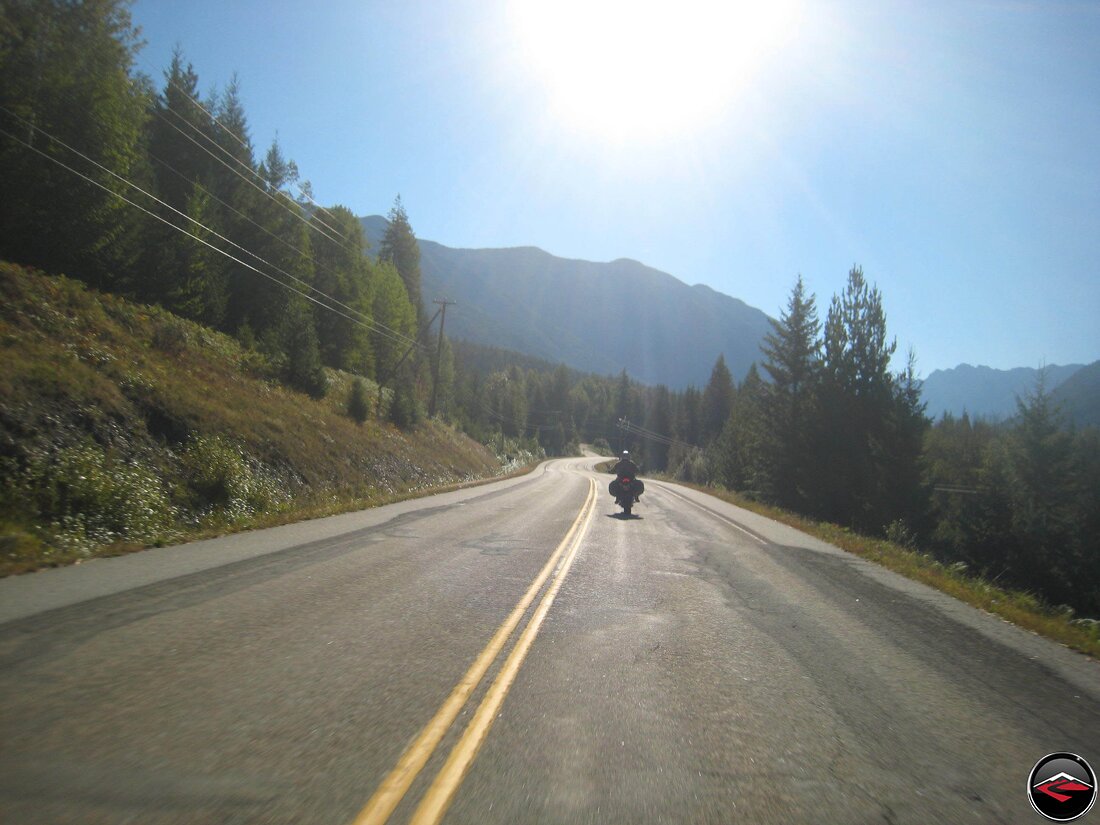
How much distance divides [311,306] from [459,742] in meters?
41.1

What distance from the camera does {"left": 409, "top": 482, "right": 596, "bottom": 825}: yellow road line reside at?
2.99 metres

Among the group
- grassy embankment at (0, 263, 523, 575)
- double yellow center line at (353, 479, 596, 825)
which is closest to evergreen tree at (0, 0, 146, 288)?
grassy embankment at (0, 263, 523, 575)

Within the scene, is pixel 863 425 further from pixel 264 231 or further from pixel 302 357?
pixel 264 231

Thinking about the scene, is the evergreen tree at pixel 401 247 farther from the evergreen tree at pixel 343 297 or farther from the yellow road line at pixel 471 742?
the yellow road line at pixel 471 742

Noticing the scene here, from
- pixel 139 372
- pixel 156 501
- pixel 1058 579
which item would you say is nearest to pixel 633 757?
pixel 156 501

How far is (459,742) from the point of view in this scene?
3.71 metres

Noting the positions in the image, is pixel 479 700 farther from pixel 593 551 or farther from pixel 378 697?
pixel 593 551

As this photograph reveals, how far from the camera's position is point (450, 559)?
32.8ft

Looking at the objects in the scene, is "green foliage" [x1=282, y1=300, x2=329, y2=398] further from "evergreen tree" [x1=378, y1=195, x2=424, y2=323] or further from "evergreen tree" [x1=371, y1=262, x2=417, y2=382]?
"evergreen tree" [x1=378, y1=195, x2=424, y2=323]

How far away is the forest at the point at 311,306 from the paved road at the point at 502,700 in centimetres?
1262

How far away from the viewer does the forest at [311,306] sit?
20.3 m

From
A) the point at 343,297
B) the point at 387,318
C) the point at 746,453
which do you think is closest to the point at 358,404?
the point at 343,297

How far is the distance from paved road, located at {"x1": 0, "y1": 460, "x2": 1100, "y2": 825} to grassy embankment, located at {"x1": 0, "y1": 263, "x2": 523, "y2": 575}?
298 cm

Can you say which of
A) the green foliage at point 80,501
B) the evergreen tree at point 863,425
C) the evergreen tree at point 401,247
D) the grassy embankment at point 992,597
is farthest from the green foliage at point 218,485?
the evergreen tree at point 401,247
